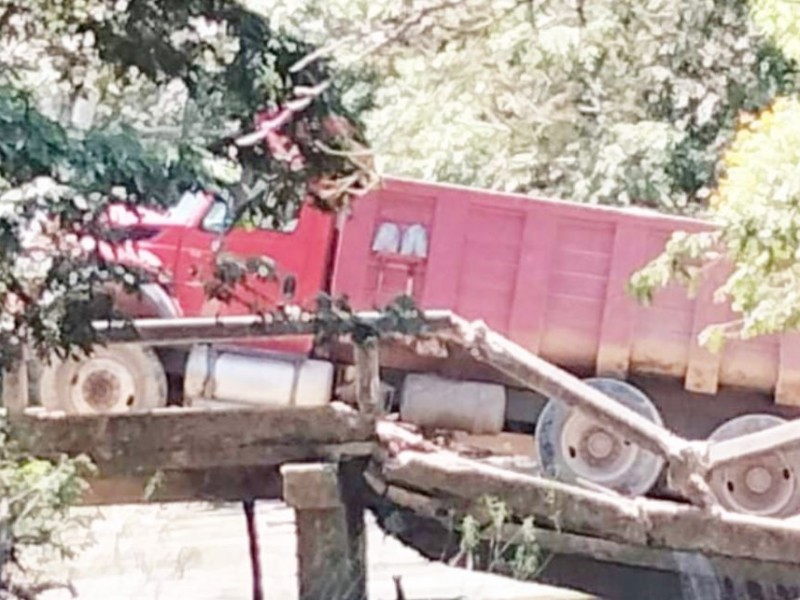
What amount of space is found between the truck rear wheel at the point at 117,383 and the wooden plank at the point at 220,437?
112 inches

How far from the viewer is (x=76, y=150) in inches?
144

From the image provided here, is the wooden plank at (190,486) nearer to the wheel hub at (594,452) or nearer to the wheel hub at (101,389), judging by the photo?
the wheel hub at (101,389)

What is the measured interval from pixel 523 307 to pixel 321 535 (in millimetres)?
3541

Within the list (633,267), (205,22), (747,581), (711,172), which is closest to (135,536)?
(747,581)

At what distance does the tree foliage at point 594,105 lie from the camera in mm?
13953

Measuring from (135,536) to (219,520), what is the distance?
136cm

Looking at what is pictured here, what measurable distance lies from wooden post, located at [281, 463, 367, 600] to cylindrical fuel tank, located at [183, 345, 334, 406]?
11.2 ft

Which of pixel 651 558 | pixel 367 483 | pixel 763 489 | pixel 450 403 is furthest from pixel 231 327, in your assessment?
pixel 763 489

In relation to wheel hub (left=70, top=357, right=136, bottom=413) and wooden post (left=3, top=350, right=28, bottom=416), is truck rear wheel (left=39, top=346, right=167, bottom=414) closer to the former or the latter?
wheel hub (left=70, top=357, right=136, bottom=413)

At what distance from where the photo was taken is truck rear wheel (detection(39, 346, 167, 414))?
9844mm

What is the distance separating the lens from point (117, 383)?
10062 millimetres

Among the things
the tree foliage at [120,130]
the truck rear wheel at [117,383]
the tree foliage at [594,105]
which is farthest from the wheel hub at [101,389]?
the tree foliage at [120,130]

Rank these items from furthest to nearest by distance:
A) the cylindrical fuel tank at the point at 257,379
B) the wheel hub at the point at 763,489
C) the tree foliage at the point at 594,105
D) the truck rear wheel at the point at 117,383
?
the tree foliage at the point at 594,105 → the cylindrical fuel tank at the point at 257,379 → the wheel hub at the point at 763,489 → the truck rear wheel at the point at 117,383

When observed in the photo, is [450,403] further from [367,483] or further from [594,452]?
[367,483]
